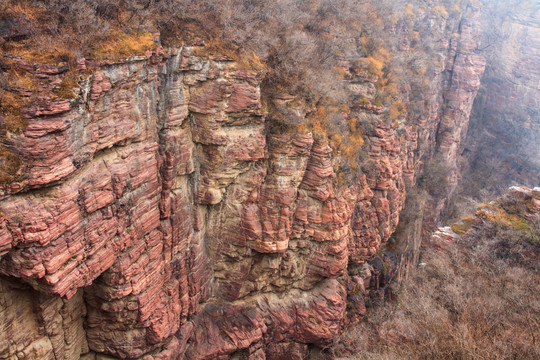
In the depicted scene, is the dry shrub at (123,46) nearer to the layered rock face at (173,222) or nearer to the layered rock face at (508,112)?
the layered rock face at (173,222)

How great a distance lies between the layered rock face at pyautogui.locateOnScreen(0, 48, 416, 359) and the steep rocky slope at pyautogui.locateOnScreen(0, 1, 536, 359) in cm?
6

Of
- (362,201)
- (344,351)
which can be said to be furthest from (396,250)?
(344,351)

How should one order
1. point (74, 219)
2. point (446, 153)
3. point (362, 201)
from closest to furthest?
point (74, 219)
point (362, 201)
point (446, 153)

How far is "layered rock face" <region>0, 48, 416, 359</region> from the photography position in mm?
11453

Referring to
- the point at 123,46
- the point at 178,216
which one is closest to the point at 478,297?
the point at 178,216

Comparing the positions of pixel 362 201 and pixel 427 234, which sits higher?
pixel 362 201

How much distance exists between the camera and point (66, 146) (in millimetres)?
11359

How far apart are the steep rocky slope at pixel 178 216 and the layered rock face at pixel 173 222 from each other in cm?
6

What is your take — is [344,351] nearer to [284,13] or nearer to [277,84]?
[277,84]

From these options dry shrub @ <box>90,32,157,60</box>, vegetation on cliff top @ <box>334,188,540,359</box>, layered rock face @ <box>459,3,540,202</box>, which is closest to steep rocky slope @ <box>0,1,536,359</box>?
dry shrub @ <box>90,32,157,60</box>

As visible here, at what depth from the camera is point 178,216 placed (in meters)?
17.1

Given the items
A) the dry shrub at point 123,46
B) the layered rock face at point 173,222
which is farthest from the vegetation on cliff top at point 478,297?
the dry shrub at point 123,46

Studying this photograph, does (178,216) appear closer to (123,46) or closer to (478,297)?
(123,46)

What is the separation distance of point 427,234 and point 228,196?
2769cm
